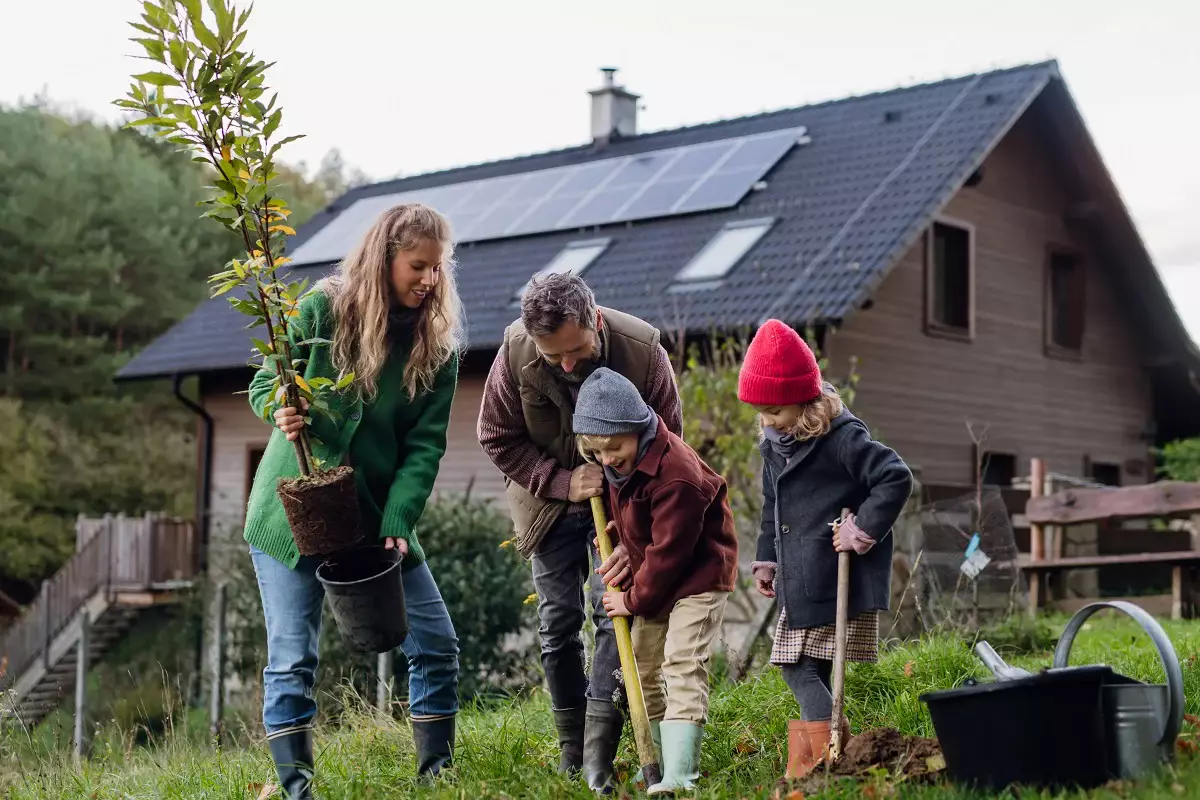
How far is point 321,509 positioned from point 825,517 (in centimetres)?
155

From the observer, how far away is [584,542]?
5145 millimetres

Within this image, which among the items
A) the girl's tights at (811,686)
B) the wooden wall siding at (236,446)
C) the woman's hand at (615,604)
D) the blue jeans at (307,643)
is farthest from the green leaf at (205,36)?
the wooden wall siding at (236,446)

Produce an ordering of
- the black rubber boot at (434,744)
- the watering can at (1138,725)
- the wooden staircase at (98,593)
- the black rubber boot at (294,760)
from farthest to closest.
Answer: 1. the wooden staircase at (98,593)
2. the black rubber boot at (434,744)
3. the black rubber boot at (294,760)
4. the watering can at (1138,725)

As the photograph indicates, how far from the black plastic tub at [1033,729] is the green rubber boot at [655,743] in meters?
0.96

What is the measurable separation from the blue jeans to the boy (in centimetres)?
67

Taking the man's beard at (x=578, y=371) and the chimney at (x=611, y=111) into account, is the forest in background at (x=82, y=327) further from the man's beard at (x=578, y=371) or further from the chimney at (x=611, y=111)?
the man's beard at (x=578, y=371)

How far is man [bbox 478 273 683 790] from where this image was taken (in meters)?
4.89

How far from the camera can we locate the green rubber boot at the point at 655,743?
471 cm

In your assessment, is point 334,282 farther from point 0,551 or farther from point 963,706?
point 0,551

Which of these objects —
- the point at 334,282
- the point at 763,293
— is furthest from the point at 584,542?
the point at 763,293

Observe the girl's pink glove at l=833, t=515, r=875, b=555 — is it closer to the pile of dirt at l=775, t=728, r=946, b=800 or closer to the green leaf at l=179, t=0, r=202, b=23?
the pile of dirt at l=775, t=728, r=946, b=800

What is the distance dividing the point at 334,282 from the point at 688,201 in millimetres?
12491

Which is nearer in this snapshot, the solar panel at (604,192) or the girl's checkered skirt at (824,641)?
the girl's checkered skirt at (824,641)

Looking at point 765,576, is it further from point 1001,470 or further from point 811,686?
point 1001,470
